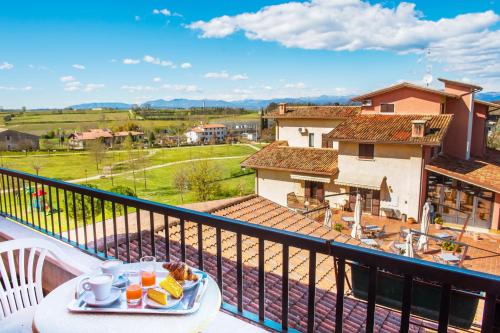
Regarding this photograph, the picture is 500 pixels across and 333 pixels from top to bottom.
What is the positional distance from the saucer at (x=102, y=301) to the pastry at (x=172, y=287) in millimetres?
219

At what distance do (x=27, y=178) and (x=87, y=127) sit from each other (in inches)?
2534

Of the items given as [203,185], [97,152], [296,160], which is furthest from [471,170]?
[97,152]

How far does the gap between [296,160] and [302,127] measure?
362 cm

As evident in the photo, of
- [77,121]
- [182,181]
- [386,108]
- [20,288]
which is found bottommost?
[182,181]

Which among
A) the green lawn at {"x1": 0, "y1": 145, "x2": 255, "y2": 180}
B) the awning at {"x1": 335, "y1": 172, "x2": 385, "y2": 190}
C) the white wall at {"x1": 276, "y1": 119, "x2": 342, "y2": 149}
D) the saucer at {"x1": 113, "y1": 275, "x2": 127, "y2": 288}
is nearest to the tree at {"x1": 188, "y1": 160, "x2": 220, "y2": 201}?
the white wall at {"x1": 276, "y1": 119, "x2": 342, "y2": 149}

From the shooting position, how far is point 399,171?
16.0m

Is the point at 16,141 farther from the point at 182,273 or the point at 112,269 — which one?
the point at 182,273

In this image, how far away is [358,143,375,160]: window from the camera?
16.6m

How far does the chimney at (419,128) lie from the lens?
1501 centimetres

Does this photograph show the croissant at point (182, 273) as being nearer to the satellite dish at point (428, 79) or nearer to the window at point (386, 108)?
the window at point (386, 108)

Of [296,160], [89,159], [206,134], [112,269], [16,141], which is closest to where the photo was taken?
[112,269]

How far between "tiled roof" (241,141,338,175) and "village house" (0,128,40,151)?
134ft

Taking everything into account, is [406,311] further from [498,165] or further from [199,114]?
[199,114]

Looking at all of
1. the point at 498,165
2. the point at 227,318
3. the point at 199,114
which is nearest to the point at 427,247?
the point at 498,165
